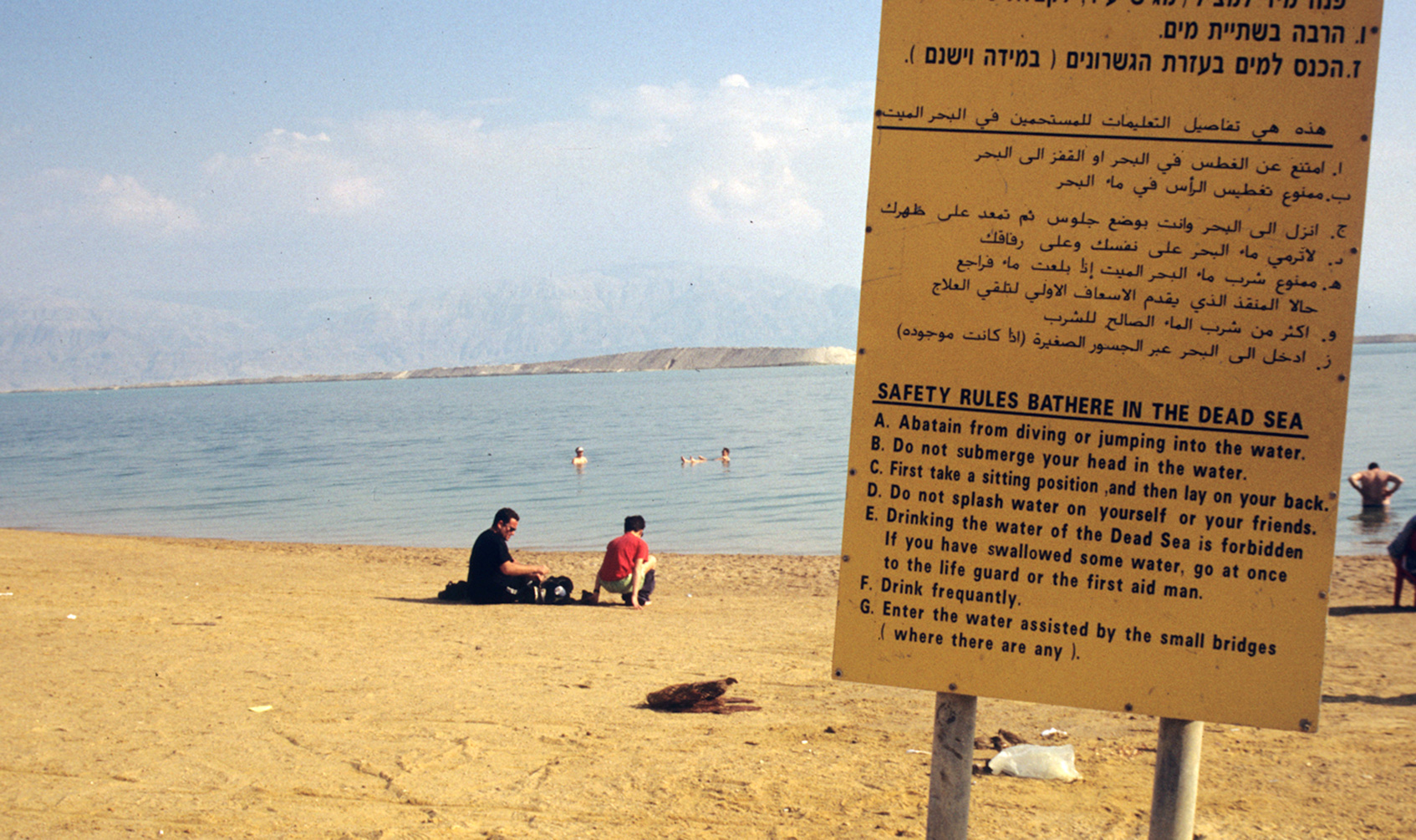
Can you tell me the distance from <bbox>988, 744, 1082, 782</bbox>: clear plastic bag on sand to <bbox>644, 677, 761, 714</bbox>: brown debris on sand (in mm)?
1868

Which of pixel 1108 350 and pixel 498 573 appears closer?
pixel 1108 350

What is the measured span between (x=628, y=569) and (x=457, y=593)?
2102mm

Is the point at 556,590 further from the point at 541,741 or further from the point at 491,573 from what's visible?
the point at 541,741

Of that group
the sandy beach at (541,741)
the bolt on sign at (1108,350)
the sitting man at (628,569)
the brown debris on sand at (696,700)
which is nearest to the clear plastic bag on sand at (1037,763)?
the sandy beach at (541,741)

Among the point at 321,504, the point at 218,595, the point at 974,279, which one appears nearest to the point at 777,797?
the point at 974,279

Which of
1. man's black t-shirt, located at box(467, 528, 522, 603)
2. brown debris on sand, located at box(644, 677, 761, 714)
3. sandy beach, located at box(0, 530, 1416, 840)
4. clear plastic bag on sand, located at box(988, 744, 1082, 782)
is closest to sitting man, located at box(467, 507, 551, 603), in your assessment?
man's black t-shirt, located at box(467, 528, 522, 603)

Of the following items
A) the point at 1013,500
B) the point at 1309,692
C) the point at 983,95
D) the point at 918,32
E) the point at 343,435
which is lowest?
the point at 343,435

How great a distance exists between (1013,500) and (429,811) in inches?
133

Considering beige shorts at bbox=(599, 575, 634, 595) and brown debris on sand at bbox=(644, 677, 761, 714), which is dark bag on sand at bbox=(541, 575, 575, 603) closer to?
beige shorts at bbox=(599, 575, 634, 595)

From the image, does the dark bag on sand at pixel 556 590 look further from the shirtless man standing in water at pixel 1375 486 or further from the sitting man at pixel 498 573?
the shirtless man standing in water at pixel 1375 486

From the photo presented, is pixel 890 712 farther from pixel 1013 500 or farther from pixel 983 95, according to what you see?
pixel 983 95

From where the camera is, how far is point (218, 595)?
36.8 ft

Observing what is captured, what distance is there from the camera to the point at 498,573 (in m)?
11.1

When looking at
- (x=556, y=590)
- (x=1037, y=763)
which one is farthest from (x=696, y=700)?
(x=556, y=590)
